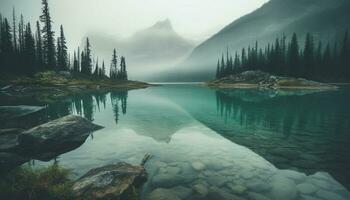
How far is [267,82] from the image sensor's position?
109000mm

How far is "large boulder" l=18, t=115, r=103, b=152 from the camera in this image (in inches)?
521

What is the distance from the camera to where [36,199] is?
704cm

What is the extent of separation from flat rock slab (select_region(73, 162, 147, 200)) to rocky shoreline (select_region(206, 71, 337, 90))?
97372 mm

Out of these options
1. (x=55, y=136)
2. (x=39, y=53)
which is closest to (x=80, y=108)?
(x=55, y=136)

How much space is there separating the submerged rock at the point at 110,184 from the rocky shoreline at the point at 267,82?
320ft

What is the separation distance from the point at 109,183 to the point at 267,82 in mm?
113230

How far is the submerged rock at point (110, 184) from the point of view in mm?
7188

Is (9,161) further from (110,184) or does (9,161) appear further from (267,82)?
(267,82)

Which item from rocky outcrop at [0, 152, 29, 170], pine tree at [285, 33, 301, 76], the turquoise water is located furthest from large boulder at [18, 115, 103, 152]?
pine tree at [285, 33, 301, 76]

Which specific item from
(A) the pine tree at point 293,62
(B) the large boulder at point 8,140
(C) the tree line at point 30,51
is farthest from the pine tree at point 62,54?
(A) the pine tree at point 293,62

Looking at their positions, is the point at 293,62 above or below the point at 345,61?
above

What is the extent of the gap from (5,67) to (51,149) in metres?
68.2

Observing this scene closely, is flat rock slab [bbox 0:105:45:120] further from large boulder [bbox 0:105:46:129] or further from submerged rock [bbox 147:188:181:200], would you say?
submerged rock [bbox 147:188:181:200]

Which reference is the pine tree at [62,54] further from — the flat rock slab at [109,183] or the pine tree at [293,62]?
the pine tree at [293,62]
